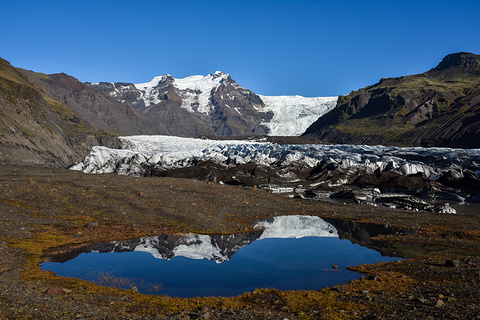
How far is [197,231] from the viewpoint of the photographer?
27750mm

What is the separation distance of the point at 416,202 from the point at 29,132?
69.9m

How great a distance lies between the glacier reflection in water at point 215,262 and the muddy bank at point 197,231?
1.35 meters

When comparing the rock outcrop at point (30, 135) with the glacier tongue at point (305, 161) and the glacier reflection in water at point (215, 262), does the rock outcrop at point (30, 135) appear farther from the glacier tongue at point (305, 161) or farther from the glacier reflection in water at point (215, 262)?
the glacier reflection in water at point (215, 262)

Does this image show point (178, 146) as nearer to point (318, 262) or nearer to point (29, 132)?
point (29, 132)

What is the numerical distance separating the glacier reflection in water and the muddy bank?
1.35m

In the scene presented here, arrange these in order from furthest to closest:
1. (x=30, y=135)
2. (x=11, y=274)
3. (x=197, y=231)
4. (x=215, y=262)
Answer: (x=30, y=135) < (x=197, y=231) < (x=215, y=262) < (x=11, y=274)

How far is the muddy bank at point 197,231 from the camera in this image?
12750 millimetres

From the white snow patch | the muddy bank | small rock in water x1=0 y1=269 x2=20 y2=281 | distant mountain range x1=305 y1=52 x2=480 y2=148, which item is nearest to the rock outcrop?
the muddy bank

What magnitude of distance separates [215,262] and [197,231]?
7250mm

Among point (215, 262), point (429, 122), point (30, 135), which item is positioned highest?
point (429, 122)

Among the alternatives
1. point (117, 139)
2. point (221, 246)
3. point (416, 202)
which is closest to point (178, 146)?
point (117, 139)

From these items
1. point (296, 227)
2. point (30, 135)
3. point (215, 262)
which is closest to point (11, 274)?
point (215, 262)

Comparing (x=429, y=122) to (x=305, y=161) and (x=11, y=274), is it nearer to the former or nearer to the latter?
(x=305, y=161)

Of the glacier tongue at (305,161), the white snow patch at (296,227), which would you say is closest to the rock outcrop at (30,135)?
the glacier tongue at (305,161)
